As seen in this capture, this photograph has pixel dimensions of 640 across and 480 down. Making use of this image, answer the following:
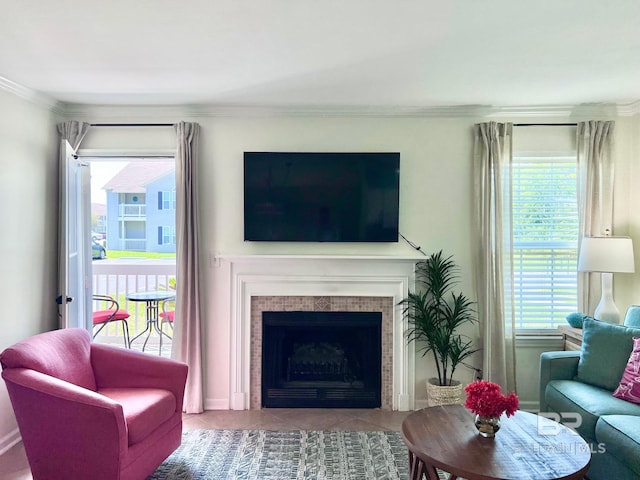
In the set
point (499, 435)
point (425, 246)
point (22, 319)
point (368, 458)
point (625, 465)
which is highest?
point (425, 246)

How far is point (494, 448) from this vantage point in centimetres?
195

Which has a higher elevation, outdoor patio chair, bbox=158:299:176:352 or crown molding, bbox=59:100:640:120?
crown molding, bbox=59:100:640:120

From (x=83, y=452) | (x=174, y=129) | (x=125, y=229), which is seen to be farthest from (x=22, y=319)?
(x=125, y=229)

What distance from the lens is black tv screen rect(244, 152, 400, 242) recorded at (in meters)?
3.59

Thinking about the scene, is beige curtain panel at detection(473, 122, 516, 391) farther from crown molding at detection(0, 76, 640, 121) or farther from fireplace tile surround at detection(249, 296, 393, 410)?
fireplace tile surround at detection(249, 296, 393, 410)

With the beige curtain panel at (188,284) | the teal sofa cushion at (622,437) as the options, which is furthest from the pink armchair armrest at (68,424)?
the teal sofa cushion at (622,437)

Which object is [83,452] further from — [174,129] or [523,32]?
[523,32]

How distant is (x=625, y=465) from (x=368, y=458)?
1420 mm

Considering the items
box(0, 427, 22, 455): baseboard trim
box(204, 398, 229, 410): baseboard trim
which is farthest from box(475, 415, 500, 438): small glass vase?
box(0, 427, 22, 455): baseboard trim

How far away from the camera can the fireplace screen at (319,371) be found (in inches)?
143

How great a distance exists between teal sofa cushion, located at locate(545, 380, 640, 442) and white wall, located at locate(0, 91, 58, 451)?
12.3 ft

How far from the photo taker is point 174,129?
3.65 metres

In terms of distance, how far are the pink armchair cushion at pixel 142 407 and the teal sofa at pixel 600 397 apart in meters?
2.43

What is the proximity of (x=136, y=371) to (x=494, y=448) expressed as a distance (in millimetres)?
2202
